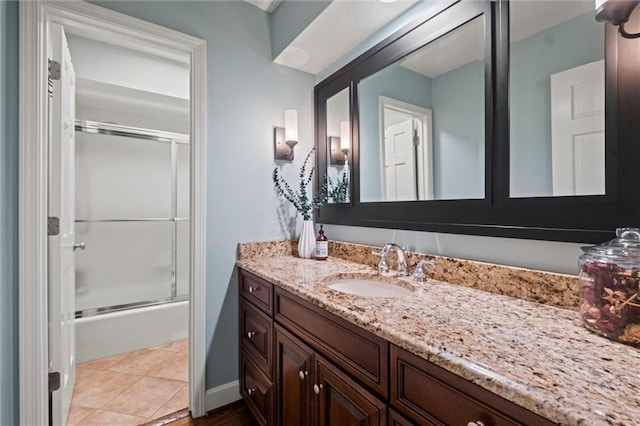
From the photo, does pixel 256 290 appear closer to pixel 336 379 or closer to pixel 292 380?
pixel 292 380

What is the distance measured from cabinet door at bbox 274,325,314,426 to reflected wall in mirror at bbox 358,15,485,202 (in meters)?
0.84

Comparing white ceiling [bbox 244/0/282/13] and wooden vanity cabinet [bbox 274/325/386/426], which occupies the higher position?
white ceiling [bbox 244/0/282/13]

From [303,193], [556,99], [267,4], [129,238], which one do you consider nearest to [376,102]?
[303,193]

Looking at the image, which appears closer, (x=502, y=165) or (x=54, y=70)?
(x=502, y=165)

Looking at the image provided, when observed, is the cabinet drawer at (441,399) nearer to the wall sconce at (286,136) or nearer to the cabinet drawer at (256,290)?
the cabinet drawer at (256,290)

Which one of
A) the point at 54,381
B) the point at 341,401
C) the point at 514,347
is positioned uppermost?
the point at 514,347

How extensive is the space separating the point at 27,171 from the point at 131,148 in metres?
1.53

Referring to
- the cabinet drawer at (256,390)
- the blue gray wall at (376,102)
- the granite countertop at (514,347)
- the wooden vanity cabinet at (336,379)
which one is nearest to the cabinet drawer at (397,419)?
the wooden vanity cabinet at (336,379)

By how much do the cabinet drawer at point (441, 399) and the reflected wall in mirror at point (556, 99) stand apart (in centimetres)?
70

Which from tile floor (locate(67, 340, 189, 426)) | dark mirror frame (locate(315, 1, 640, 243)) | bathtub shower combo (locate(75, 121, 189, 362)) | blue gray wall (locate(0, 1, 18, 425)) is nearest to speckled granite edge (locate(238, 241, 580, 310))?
dark mirror frame (locate(315, 1, 640, 243))

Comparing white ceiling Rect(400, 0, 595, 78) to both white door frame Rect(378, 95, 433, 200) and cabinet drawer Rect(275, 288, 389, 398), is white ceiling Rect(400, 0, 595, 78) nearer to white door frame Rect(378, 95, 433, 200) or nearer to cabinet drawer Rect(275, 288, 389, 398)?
white door frame Rect(378, 95, 433, 200)

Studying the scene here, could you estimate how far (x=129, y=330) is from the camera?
2.36 m

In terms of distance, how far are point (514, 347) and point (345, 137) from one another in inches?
56.1

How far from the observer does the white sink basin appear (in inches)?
50.5
